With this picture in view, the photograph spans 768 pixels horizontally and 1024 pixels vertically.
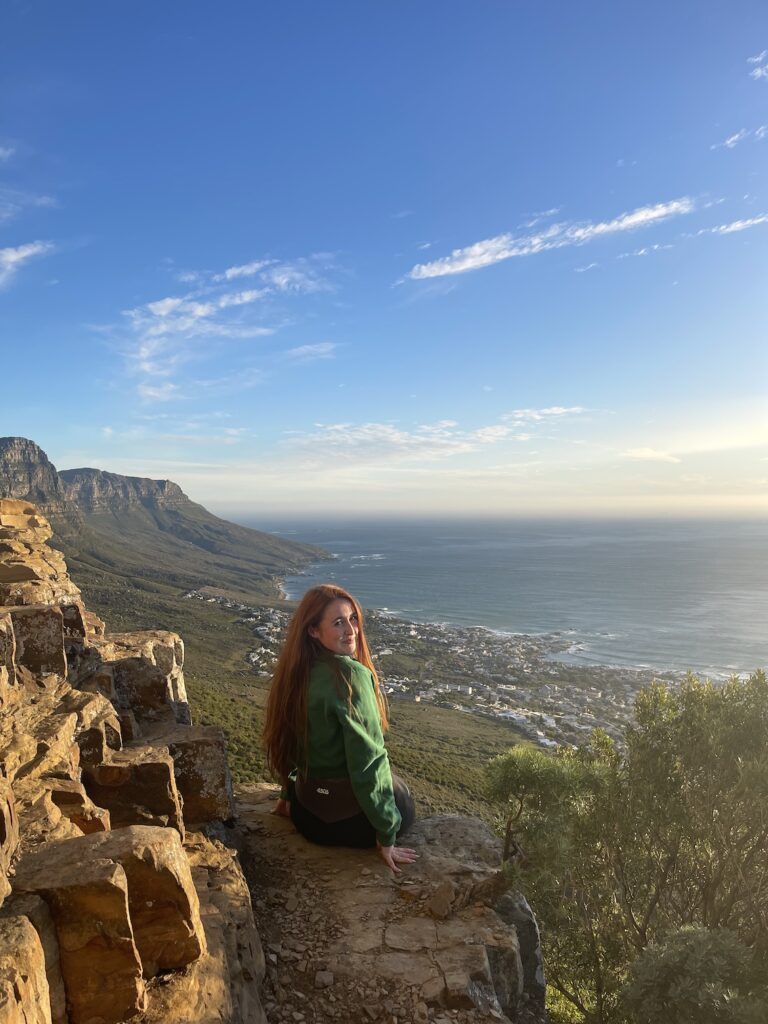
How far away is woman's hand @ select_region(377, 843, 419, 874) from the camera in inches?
233

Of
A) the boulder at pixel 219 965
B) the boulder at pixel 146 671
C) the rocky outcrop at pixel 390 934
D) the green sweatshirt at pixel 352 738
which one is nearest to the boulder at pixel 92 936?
the boulder at pixel 219 965

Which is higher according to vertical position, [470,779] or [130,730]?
[130,730]

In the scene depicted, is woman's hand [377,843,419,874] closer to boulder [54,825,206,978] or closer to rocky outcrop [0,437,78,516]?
boulder [54,825,206,978]

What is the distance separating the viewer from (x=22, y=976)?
277 centimetres

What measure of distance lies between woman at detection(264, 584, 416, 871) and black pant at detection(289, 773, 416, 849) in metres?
0.01

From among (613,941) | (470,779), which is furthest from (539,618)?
(613,941)

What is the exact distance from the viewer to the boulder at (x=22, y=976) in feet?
8.57

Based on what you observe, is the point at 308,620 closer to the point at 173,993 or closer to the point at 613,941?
the point at 173,993

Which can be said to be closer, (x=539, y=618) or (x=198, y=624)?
(x=198, y=624)

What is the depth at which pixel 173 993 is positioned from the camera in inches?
143

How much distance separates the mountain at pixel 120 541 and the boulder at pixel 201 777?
77037 millimetres

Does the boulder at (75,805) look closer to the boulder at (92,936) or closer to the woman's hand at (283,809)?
the boulder at (92,936)

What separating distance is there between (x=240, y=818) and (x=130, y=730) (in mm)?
1851

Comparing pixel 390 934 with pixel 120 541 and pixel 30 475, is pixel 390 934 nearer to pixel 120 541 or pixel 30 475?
pixel 30 475
